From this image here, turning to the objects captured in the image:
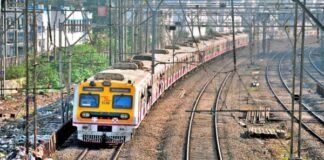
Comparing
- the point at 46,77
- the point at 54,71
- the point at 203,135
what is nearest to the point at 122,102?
the point at 203,135

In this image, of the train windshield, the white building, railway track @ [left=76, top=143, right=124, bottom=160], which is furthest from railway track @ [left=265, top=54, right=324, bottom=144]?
the white building

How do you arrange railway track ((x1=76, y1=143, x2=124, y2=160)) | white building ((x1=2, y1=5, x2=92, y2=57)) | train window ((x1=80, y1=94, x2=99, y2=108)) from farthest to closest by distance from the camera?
white building ((x1=2, y1=5, x2=92, y2=57)) → train window ((x1=80, y1=94, x2=99, y2=108)) → railway track ((x1=76, y1=143, x2=124, y2=160))

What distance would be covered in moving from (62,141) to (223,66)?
3100 cm

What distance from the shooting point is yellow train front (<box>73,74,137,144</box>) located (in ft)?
59.0

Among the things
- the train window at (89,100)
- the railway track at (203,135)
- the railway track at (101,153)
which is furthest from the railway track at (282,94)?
the train window at (89,100)

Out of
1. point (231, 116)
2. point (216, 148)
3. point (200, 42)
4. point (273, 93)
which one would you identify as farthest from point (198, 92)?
point (216, 148)

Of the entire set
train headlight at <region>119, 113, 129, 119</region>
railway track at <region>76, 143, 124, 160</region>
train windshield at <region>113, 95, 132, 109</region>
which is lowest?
railway track at <region>76, 143, 124, 160</region>

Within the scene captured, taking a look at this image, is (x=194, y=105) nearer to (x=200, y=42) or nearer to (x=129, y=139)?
(x=129, y=139)

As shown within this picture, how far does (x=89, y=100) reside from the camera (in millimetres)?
18141

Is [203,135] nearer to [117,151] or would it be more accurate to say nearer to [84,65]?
[117,151]

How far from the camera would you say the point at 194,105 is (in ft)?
91.8

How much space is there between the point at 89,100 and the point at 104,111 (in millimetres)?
520

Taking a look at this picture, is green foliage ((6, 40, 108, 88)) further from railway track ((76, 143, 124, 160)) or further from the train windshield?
railway track ((76, 143, 124, 160))

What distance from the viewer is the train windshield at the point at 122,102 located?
59.7 ft
